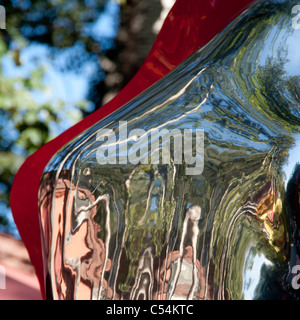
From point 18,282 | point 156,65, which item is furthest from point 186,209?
point 18,282

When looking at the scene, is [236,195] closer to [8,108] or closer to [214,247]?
[214,247]

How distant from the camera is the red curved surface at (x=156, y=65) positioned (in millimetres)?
764

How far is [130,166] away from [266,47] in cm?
23

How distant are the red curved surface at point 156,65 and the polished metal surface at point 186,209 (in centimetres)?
27

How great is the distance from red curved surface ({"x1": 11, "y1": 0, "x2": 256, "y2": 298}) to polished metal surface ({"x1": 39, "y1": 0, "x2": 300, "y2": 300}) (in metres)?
0.27

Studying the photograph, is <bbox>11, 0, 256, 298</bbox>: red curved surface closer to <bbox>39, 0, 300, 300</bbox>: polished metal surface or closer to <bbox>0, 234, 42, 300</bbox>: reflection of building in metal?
<bbox>0, 234, 42, 300</bbox>: reflection of building in metal

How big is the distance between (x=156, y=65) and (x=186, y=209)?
447mm

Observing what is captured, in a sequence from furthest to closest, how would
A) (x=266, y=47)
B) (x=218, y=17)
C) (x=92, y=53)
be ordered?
(x=92, y=53) → (x=218, y=17) → (x=266, y=47)

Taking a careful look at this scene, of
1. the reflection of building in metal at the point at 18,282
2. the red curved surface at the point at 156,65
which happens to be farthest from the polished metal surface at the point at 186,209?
the reflection of building in metal at the point at 18,282

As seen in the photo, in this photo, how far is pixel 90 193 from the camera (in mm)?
479

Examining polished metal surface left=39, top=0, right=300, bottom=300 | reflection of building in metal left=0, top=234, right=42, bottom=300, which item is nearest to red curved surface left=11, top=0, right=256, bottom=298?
reflection of building in metal left=0, top=234, right=42, bottom=300

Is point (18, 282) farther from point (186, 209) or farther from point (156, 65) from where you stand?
point (186, 209)
